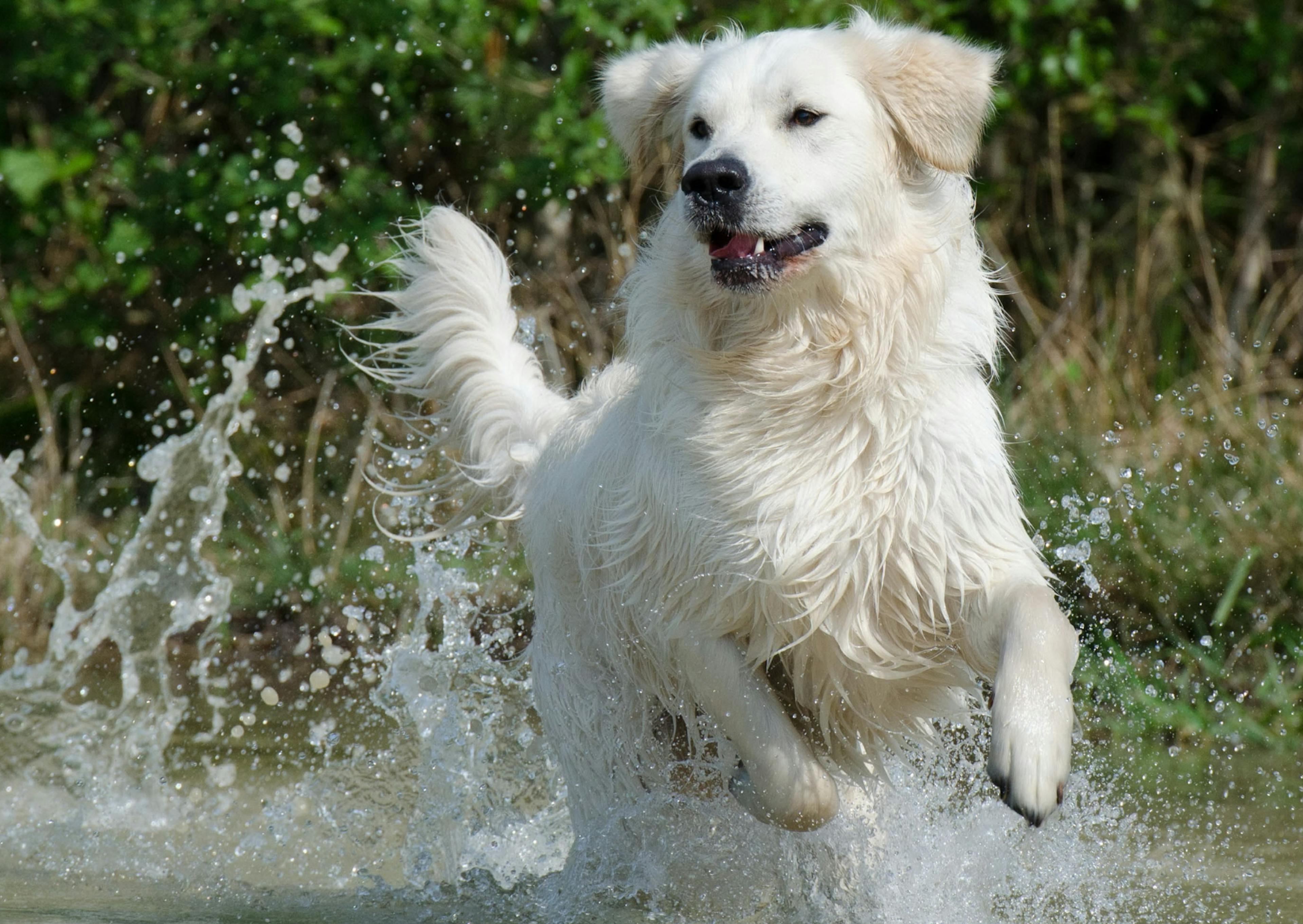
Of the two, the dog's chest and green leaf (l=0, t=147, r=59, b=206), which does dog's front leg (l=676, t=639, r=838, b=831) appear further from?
green leaf (l=0, t=147, r=59, b=206)

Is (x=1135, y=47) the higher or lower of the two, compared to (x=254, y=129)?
lower

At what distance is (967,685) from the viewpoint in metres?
3.39

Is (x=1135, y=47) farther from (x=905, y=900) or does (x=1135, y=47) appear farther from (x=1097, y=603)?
(x=905, y=900)

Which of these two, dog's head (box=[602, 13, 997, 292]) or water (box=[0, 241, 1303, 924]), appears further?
water (box=[0, 241, 1303, 924])

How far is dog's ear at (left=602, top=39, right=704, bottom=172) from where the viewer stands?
140 inches

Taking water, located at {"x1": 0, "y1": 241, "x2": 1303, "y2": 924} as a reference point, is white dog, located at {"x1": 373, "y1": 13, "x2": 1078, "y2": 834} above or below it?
above

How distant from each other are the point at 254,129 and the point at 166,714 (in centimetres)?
367

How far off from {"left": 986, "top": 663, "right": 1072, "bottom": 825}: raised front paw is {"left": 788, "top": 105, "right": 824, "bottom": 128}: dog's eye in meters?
1.19

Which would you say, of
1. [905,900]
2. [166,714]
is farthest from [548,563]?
[166,714]

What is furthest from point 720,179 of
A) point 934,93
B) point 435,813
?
point 435,813

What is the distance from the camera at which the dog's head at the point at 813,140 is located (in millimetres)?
3086

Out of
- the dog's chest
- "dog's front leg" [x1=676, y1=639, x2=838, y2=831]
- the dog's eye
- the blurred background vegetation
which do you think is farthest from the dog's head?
the blurred background vegetation

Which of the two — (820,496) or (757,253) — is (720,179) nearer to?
(757,253)

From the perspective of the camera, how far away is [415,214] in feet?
23.7
